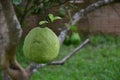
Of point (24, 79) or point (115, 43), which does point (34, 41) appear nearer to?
point (24, 79)

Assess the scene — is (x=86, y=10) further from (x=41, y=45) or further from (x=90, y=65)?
(x=90, y=65)

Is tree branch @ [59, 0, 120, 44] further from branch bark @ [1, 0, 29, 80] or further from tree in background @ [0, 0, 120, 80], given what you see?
branch bark @ [1, 0, 29, 80]

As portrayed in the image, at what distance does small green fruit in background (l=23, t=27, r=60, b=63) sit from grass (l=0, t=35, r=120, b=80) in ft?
8.66

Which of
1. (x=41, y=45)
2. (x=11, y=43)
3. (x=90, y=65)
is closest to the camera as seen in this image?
(x=41, y=45)

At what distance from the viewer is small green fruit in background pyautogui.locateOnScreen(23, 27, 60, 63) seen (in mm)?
1080

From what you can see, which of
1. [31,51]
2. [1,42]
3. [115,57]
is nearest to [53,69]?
[115,57]

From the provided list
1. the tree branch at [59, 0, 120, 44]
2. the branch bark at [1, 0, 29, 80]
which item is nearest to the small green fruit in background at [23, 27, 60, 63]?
the branch bark at [1, 0, 29, 80]

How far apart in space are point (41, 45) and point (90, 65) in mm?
3133

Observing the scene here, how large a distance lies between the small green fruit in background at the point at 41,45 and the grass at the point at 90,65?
2638 mm

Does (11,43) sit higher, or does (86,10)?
(11,43)

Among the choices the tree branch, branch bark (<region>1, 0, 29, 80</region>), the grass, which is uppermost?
branch bark (<region>1, 0, 29, 80</region>)

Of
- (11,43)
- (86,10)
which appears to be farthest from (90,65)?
(11,43)

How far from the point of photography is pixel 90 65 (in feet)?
13.7

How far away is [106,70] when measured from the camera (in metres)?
3.93
